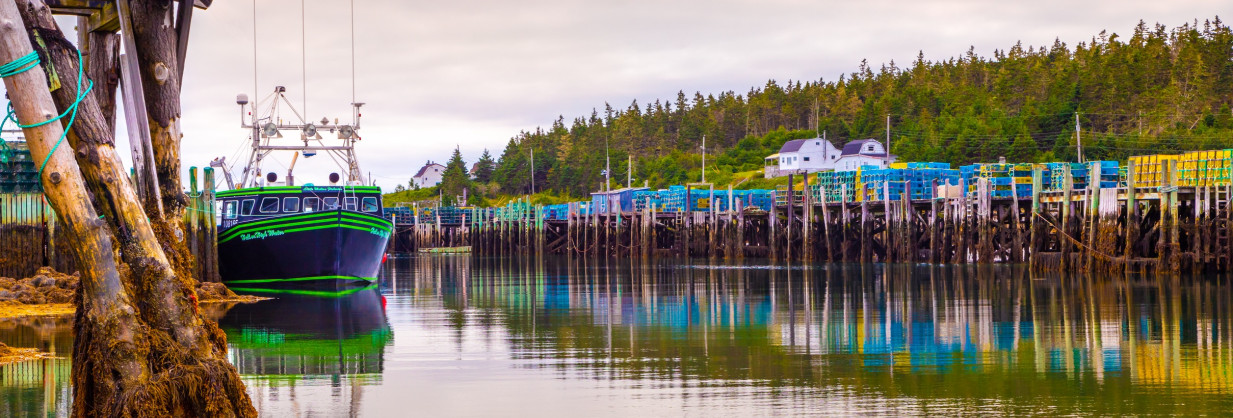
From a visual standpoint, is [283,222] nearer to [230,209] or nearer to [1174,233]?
[230,209]

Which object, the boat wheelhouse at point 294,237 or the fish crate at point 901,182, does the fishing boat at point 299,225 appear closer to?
the boat wheelhouse at point 294,237

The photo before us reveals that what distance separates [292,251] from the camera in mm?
29188

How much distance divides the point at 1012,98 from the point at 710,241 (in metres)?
54.8

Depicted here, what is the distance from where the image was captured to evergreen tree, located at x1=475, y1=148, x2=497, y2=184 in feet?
482

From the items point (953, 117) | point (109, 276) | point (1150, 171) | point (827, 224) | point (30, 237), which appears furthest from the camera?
point (953, 117)

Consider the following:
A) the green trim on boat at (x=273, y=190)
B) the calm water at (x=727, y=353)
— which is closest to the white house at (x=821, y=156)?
the green trim on boat at (x=273, y=190)

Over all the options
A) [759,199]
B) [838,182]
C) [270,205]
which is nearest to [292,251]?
[270,205]

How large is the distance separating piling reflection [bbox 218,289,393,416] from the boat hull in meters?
4.89

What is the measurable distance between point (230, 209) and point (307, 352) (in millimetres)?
17422

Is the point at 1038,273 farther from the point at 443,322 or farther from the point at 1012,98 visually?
the point at 1012,98

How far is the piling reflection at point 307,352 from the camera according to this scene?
37.0 ft

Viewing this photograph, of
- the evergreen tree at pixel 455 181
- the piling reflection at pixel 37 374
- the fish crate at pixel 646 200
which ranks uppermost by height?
the evergreen tree at pixel 455 181

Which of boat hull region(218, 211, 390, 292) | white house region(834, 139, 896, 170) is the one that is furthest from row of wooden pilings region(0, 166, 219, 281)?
white house region(834, 139, 896, 170)

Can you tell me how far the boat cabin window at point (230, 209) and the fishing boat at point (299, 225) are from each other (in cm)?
3
